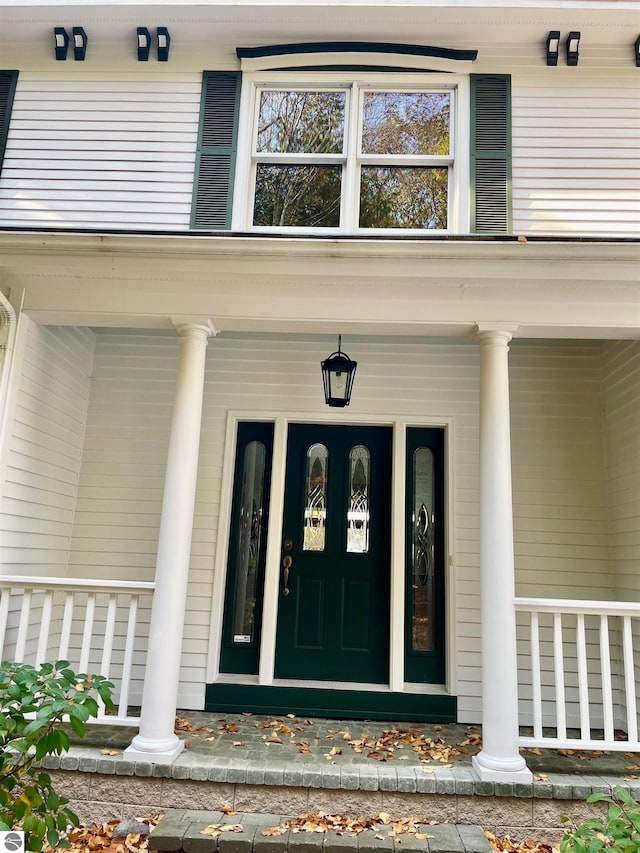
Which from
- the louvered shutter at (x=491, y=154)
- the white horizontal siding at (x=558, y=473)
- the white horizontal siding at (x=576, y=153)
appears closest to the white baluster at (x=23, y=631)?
the white horizontal siding at (x=558, y=473)

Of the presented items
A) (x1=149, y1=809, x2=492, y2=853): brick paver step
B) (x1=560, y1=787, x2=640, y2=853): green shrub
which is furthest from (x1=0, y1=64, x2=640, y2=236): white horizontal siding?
(x1=149, y1=809, x2=492, y2=853): brick paver step

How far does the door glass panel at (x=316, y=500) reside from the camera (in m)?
4.62

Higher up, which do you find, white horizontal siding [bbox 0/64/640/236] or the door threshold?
white horizontal siding [bbox 0/64/640/236]

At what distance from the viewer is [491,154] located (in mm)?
4203

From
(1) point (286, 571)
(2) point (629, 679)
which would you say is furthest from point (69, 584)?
(2) point (629, 679)

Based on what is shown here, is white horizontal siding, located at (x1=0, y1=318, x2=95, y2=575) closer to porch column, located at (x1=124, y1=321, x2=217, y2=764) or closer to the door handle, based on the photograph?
porch column, located at (x1=124, y1=321, x2=217, y2=764)

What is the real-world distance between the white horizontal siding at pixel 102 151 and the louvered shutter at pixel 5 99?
54mm

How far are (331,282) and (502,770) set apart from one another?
116 inches

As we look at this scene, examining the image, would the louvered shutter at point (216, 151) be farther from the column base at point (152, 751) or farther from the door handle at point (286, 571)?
the column base at point (152, 751)

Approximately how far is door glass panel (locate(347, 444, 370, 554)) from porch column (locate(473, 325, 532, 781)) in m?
1.32

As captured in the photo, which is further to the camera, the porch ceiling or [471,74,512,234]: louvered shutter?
[471,74,512,234]: louvered shutter

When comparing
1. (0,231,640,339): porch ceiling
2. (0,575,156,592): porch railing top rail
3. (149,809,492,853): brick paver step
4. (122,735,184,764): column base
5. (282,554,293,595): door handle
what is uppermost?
(0,231,640,339): porch ceiling

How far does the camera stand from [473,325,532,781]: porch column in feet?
10.4

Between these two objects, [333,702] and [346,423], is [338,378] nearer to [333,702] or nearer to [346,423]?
[346,423]
